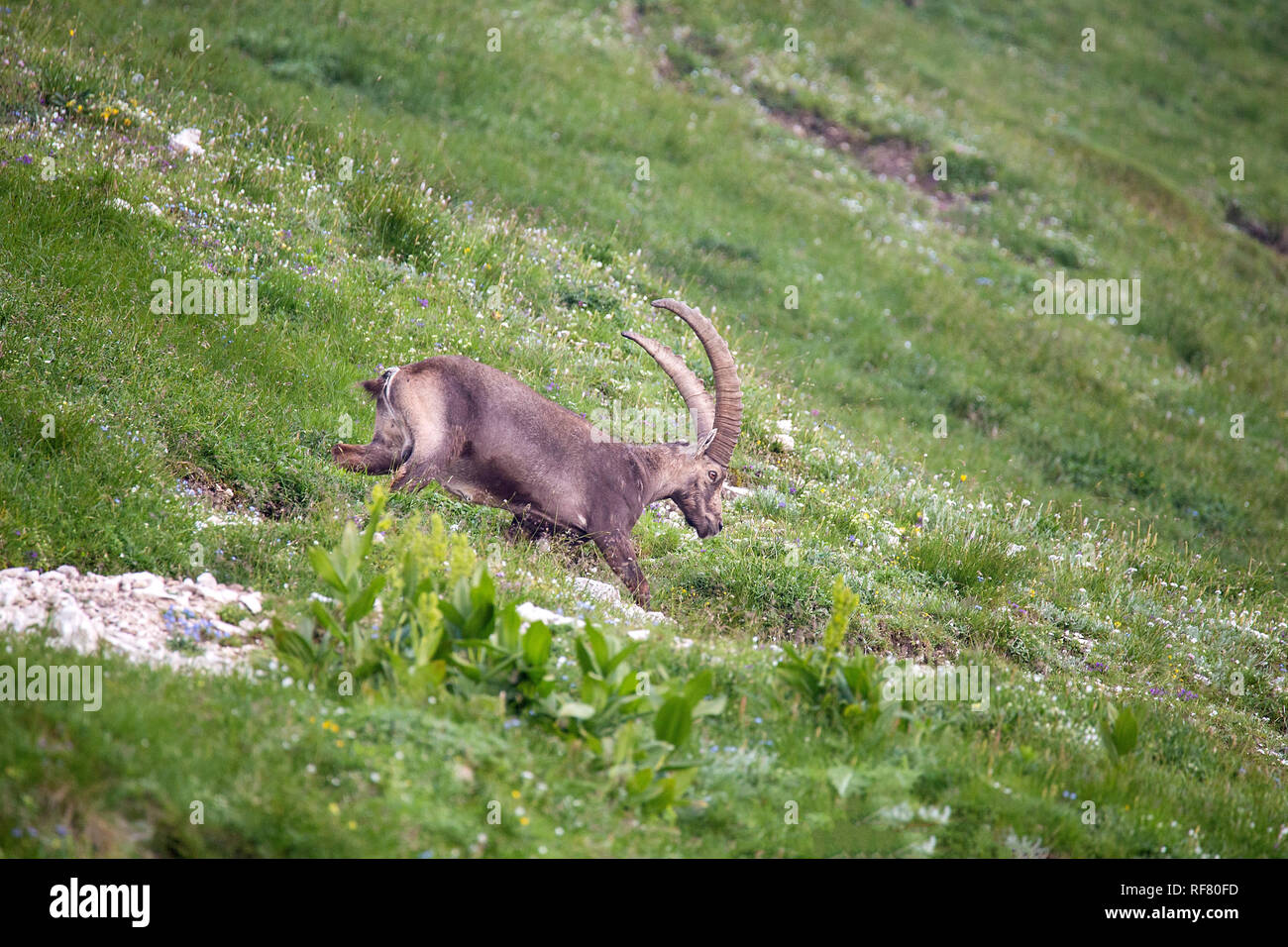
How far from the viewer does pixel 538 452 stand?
8188 mm

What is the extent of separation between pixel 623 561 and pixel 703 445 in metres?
1.37

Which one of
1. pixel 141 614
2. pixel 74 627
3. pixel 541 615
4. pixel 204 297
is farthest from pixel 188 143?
pixel 541 615

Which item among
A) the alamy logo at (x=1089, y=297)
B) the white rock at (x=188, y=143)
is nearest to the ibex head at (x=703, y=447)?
the white rock at (x=188, y=143)

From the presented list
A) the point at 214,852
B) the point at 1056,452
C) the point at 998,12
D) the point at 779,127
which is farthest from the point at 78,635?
the point at 998,12

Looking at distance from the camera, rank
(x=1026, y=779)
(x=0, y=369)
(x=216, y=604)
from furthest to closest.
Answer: (x=0, y=369), (x=216, y=604), (x=1026, y=779)

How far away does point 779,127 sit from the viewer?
23.0 metres

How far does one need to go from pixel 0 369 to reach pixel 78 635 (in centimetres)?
336

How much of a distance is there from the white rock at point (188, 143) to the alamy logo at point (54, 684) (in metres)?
8.90

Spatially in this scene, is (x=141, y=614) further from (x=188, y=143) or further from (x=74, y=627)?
(x=188, y=143)

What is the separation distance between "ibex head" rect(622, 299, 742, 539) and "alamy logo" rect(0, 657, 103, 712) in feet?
16.4

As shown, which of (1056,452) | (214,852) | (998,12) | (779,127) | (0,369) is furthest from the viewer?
(998,12)
